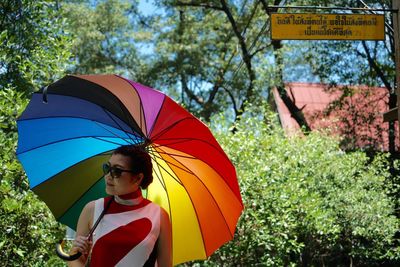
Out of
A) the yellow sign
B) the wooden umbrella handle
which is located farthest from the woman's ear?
the yellow sign

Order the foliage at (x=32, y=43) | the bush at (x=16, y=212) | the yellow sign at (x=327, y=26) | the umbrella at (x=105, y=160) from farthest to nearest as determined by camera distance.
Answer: the foliage at (x=32, y=43), the yellow sign at (x=327, y=26), the bush at (x=16, y=212), the umbrella at (x=105, y=160)

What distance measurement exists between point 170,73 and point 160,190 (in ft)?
64.2

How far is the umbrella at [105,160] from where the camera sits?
3518 millimetres

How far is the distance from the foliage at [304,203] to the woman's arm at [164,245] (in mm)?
5411

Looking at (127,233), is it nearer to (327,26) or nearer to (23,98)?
(23,98)

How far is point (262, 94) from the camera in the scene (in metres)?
21.9

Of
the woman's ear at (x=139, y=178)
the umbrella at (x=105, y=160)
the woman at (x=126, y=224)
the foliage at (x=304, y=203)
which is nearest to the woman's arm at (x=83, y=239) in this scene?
the woman at (x=126, y=224)

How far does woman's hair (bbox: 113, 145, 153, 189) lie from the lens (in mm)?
3158

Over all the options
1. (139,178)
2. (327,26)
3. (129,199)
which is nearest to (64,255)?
(129,199)

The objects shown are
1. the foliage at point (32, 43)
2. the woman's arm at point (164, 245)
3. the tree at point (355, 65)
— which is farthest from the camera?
the tree at point (355, 65)

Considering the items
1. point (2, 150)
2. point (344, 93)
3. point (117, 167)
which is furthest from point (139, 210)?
point (344, 93)

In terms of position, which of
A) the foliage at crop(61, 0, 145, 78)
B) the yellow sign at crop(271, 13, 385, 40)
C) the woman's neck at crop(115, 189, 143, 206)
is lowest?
the woman's neck at crop(115, 189, 143, 206)

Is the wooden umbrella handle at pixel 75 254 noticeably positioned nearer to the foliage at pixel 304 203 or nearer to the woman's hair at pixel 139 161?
the woman's hair at pixel 139 161

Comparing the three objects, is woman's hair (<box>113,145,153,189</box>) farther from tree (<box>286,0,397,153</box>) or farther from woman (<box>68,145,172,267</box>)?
tree (<box>286,0,397,153</box>)
